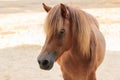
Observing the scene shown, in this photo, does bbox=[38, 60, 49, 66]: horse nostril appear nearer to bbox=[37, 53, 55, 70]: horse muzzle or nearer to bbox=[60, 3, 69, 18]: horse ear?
bbox=[37, 53, 55, 70]: horse muzzle

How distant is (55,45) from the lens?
250 centimetres

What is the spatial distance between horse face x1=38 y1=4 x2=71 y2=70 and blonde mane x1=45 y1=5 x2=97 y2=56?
0.04 m

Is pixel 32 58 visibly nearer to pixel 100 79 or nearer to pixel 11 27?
pixel 100 79

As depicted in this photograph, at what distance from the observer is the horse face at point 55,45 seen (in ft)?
→ 8.01

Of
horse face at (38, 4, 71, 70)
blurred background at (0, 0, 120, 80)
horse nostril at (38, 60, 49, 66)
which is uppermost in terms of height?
horse face at (38, 4, 71, 70)

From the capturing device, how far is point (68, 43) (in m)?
2.65

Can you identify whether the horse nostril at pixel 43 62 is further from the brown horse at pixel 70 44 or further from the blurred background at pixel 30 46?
the blurred background at pixel 30 46

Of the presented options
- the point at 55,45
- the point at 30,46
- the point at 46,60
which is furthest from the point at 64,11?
the point at 30,46

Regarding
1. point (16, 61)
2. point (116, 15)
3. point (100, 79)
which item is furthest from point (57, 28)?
point (116, 15)

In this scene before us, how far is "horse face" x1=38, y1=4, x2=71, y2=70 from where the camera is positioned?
244 centimetres

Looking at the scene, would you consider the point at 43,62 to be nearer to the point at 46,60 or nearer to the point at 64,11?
the point at 46,60

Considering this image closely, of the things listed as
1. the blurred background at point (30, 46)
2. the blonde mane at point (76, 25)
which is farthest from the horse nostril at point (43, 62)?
the blurred background at point (30, 46)

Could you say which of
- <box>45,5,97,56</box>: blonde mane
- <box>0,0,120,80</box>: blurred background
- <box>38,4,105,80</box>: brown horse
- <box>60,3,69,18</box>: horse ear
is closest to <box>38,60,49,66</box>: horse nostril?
<box>38,4,105,80</box>: brown horse

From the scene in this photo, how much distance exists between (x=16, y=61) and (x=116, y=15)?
551 centimetres
